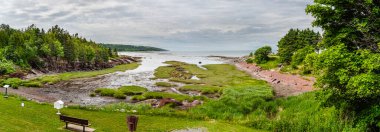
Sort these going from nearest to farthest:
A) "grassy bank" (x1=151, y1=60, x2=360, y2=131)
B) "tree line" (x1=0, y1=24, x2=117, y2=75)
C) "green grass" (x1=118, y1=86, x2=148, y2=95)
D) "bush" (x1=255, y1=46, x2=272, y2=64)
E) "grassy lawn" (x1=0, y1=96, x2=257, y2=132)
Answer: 1. "grassy lawn" (x1=0, y1=96, x2=257, y2=132)
2. "grassy bank" (x1=151, y1=60, x2=360, y2=131)
3. "green grass" (x1=118, y1=86, x2=148, y2=95)
4. "tree line" (x1=0, y1=24, x2=117, y2=75)
5. "bush" (x1=255, y1=46, x2=272, y2=64)

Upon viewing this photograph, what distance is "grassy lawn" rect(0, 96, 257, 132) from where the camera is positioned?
24.9m

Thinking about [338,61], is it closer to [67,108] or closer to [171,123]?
Result: [171,123]

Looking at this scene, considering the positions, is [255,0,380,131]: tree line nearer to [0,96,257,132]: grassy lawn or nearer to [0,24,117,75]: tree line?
[0,96,257,132]: grassy lawn

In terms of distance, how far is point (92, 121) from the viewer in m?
29.2

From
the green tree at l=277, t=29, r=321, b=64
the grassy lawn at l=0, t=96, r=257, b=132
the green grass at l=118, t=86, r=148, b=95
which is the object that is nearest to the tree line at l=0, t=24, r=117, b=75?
the green grass at l=118, t=86, r=148, b=95

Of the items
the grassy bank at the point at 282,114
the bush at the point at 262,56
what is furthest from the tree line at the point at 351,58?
Result: the bush at the point at 262,56

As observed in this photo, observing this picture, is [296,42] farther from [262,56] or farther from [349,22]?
[349,22]

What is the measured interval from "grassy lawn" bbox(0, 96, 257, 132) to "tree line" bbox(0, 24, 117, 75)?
214 feet

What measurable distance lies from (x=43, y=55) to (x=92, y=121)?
10941 cm

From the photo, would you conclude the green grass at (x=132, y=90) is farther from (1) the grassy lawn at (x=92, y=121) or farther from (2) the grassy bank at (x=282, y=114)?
(1) the grassy lawn at (x=92, y=121)

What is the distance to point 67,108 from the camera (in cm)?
3581

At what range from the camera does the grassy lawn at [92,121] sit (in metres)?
24.9

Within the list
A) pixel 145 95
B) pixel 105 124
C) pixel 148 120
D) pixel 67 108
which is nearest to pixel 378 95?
pixel 148 120

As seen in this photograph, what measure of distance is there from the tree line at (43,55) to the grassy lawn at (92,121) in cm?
6509
